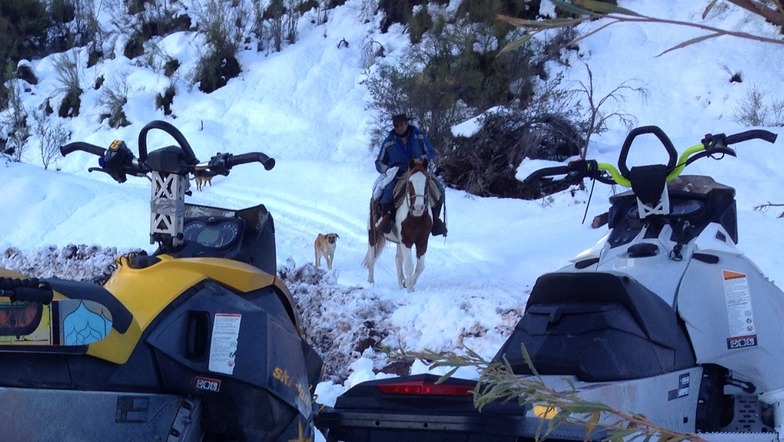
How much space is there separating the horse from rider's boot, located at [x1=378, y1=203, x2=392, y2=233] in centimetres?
6

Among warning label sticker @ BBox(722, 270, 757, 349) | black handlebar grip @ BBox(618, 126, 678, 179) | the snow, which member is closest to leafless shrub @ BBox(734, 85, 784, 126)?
the snow

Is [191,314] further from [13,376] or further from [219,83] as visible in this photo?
[219,83]

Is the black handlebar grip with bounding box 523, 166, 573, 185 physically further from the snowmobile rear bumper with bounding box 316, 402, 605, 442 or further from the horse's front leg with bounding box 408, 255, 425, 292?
the horse's front leg with bounding box 408, 255, 425, 292

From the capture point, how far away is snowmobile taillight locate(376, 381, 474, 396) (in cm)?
284

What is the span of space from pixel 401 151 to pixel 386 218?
864 millimetres

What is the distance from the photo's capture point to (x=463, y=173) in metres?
16.7

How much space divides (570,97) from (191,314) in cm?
1646

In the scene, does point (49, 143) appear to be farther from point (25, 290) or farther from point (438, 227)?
point (25, 290)

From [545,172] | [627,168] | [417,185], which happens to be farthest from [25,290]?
[417,185]

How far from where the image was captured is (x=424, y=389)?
9.46 feet

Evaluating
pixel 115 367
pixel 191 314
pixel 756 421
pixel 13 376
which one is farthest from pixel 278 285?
pixel 756 421

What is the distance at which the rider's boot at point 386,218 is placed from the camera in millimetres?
10422

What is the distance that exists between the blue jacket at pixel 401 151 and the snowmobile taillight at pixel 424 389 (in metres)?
7.78

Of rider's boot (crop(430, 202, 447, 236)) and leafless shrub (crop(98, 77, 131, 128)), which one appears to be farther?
leafless shrub (crop(98, 77, 131, 128))
